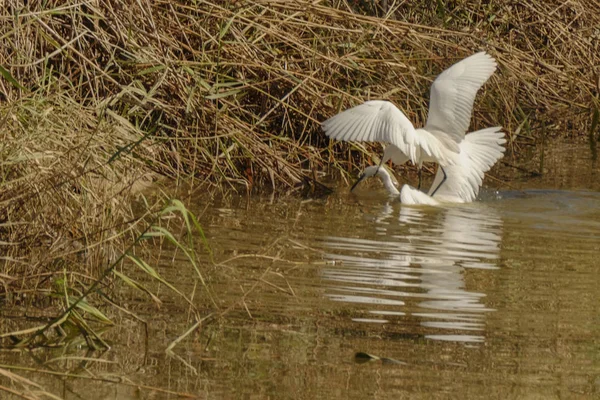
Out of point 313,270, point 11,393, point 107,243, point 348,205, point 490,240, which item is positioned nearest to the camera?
point 11,393

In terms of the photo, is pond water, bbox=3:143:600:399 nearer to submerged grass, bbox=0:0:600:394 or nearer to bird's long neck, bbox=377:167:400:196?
submerged grass, bbox=0:0:600:394

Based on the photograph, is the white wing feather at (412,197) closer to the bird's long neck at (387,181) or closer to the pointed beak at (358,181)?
the bird's long neck at (387,181)

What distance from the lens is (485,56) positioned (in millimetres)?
8789

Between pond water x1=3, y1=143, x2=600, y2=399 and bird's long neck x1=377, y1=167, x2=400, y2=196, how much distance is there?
115 cm

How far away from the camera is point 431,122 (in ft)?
28.1

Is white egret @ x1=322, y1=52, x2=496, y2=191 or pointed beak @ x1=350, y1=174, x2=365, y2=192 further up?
white egret @ x1=322, y1=52, x2=496, y2=191

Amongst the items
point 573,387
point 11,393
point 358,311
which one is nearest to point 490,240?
point 358,311

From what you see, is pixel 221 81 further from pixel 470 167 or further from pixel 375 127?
pixel 470 167

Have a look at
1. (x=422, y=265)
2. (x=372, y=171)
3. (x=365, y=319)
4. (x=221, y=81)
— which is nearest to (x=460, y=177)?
(x=372, y=171)

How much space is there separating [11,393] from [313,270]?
2.32 metres

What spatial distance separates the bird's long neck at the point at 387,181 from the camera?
8484 mm

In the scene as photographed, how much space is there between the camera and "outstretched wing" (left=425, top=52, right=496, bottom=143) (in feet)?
27.7

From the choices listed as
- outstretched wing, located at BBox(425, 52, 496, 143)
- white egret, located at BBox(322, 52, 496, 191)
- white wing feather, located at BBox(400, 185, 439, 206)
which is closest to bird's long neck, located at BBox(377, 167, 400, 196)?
white egret, located at BBox(322, 52, 496, 191)

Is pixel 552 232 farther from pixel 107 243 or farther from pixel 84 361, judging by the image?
pixel 84 361
